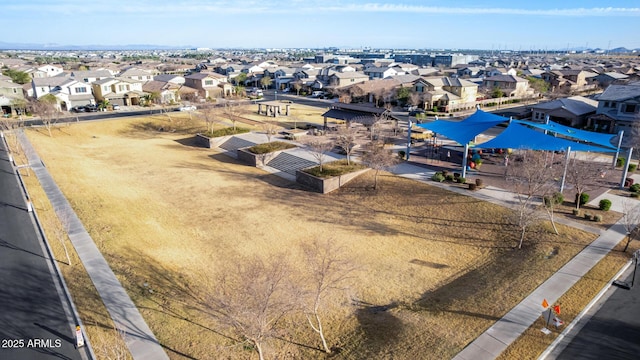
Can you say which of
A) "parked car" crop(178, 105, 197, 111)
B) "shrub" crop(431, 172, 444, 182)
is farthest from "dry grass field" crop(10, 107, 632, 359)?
"parked car" crop(178, 105, 197, 111)

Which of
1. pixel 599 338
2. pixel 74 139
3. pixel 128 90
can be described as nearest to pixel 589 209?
pixel 599 338

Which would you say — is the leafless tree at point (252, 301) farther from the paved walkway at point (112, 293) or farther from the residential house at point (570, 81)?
the residential house at point (570, 81)

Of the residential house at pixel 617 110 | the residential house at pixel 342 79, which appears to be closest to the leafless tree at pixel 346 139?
the residential house at pixel 617 110

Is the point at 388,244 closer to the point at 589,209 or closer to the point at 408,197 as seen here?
the point at 408,197

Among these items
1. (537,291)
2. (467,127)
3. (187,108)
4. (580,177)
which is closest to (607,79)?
(467,127)

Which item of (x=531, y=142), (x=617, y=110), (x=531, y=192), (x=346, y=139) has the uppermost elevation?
(x=617, y=110)

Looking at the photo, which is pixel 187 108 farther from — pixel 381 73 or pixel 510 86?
pixel 510 86

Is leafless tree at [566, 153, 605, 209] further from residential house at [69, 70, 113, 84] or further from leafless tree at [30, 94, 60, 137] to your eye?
residential house at [69, 70, 113, 84]
